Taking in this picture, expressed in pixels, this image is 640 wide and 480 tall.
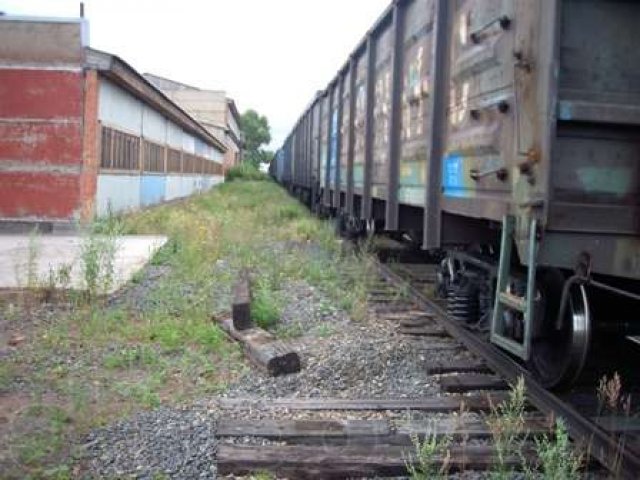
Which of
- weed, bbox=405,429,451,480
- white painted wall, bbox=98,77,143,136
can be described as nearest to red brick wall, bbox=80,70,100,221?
white painted wall, bbox=98,77,143,136

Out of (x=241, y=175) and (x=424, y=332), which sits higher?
(x=241, y=175)

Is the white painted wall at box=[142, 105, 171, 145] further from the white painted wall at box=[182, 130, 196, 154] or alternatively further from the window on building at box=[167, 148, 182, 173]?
the white painted wall at box=[182, 130, 196, 154]

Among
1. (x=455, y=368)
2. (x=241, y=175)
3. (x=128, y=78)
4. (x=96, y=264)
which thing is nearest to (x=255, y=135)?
(x=241, y=175)

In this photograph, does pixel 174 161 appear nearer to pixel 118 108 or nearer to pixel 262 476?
pixel 118 108

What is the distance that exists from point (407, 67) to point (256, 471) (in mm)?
4494

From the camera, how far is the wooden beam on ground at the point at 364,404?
468 centimetres

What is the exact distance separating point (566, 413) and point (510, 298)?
0.72 metres

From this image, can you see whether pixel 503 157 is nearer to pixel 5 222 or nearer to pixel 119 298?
pixel 119 298

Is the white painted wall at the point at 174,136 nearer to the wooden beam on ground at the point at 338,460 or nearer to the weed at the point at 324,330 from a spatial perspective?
the weed at the point at 324,330

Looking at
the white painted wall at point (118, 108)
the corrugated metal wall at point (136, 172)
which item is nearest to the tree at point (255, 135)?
the corrugated metal wall at point (136, 172)

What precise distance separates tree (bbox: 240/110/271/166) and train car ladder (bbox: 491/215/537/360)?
121 m

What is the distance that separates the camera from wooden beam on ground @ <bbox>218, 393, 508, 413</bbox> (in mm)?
4684

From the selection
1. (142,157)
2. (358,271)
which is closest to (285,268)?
(358,271)

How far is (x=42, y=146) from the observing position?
14.8 metres
